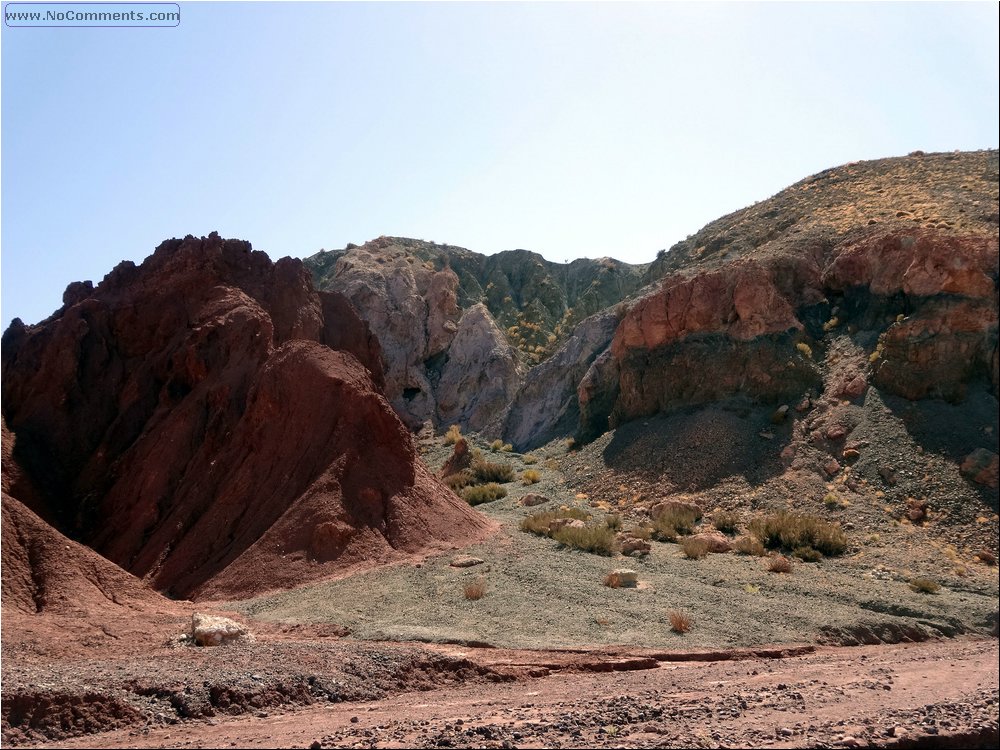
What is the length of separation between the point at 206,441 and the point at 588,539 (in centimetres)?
924

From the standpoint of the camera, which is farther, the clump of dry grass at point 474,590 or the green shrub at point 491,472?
the green shrub at point 491,472

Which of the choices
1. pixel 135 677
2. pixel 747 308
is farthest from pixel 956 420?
pixel 135 677

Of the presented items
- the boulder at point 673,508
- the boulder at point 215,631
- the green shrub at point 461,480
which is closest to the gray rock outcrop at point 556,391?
the green shrub at point 461,480

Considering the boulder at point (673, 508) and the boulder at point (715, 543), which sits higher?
the boulder at point (673, 508)

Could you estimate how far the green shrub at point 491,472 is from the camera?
103 feet

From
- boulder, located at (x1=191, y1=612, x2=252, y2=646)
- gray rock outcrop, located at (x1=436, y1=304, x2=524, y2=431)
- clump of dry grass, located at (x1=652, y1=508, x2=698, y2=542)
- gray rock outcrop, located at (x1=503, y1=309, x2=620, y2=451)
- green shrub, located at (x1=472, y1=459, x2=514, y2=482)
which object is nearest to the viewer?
boulder, located at (x1=191, y1=612, x2=252, y2=646)

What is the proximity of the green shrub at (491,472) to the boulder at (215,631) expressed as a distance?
63.4ft

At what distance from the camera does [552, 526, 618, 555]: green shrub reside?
19.5 metres

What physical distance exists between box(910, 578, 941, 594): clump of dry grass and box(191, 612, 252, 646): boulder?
42.0ft

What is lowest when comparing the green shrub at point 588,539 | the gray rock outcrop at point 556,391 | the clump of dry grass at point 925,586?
the clump of dry grass at point 925,586

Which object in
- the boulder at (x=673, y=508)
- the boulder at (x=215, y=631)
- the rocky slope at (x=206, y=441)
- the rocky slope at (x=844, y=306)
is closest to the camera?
the boulder at (x=215, y=631)

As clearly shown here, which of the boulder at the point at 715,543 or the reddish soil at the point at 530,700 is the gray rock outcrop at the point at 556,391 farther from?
the reddish soil at the point at 530,700

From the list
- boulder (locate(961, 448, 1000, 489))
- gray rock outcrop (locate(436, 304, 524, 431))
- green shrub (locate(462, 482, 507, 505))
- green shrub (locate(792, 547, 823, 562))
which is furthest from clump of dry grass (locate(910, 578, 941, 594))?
gray rock outcrop (locate(436, 304, 524, 431))

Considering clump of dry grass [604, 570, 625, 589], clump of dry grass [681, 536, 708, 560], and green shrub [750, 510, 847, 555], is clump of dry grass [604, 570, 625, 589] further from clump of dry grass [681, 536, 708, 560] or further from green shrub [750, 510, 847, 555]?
green shrub [750, 510, 847, 555]
